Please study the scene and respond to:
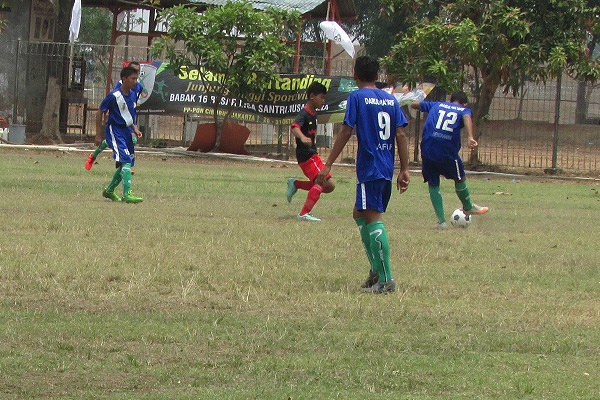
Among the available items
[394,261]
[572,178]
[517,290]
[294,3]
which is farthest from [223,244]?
[294,3]

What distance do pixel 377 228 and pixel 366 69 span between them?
46.2 inches

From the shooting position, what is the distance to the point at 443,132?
511 inches

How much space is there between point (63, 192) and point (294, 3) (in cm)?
1529

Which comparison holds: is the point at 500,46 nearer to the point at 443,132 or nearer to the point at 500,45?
the point at 500,45

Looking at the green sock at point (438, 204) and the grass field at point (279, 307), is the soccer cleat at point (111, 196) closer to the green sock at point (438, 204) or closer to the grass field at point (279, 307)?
the grass field at point (279, 307)

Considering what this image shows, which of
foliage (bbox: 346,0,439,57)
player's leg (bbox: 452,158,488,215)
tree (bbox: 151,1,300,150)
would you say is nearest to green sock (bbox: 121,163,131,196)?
player's leg (bbox: 452,158,488,215)

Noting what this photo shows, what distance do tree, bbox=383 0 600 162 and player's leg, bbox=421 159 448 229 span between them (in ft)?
35.1

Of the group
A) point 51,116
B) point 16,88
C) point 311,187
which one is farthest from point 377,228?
point 16,88

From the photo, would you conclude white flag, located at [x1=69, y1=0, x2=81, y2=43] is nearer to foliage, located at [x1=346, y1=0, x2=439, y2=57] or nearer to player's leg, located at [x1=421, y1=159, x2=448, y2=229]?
foliage, located at [x1=346, y1=0, x2=439, y2=57]

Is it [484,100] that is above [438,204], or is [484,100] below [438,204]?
above

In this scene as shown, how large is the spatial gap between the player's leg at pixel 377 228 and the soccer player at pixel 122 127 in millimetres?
6448

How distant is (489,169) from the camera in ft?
82.6

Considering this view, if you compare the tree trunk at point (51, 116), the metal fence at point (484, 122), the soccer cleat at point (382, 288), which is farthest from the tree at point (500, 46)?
the soccer cleat at point (382, 288)

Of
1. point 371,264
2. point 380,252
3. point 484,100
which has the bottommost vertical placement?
point 371,264
